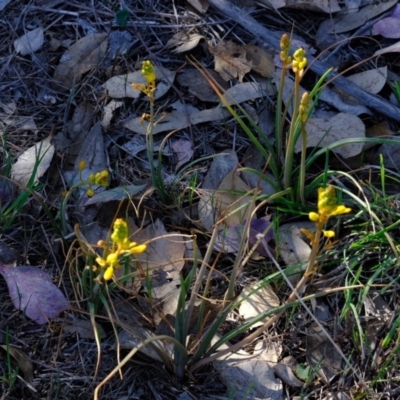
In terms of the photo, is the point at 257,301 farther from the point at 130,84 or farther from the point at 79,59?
the point at 79,59

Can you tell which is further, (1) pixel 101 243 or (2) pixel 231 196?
(2) pixel 231 196

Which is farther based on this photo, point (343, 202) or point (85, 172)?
point (85, 172)

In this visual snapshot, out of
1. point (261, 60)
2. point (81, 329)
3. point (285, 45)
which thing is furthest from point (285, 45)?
point (81, 329)

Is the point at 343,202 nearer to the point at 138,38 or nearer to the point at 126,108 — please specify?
the point at 126,108

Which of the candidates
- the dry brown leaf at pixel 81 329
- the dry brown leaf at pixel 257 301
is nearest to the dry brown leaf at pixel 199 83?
the dry brown leaf at pixel 257 301

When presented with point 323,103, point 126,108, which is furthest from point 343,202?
point 126,108
